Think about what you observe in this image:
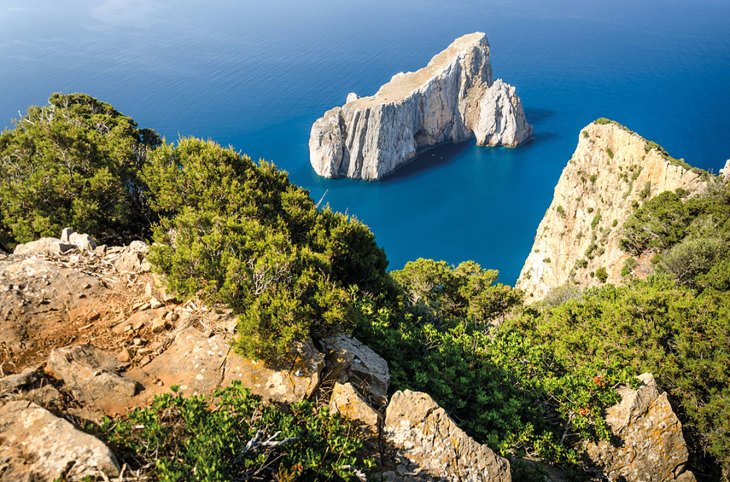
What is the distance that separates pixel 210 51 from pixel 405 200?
87688mm

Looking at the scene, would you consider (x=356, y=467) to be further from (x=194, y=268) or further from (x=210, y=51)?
(x=210, y=51)

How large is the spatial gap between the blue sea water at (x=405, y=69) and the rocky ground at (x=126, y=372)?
32.0 meters

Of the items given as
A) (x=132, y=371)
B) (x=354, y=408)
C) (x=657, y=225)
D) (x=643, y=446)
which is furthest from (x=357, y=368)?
(x=657, y=225)

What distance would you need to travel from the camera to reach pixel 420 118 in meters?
91.9

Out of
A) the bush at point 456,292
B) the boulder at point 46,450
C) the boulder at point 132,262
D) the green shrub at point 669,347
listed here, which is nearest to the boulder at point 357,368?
the boulder at point 46,450

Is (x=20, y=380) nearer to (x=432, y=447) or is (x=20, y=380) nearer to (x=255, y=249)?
(x=255, y=249)

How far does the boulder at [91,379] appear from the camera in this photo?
8281 mm

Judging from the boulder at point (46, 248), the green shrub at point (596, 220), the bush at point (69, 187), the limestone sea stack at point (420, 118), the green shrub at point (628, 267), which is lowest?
the boulder at point (46, 248)

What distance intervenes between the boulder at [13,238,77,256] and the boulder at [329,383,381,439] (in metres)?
9.06

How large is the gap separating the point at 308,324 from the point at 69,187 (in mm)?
12707

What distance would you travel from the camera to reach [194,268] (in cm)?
1084

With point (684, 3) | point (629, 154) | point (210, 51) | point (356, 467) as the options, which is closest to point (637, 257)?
point (629, 154)

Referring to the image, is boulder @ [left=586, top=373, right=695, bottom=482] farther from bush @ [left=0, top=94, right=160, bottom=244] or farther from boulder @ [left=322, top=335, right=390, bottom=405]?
bush @ [left=0, top=94, right=160, bottom=244]

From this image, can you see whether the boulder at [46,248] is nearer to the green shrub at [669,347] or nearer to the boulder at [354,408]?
the boulder at [354,408]
